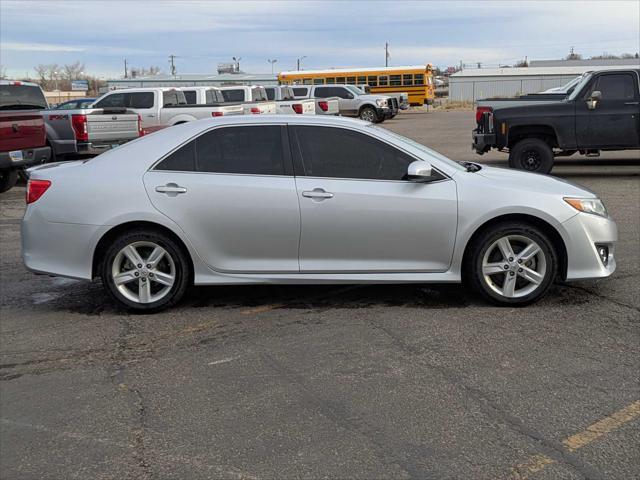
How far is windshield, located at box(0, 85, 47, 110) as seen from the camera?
14.7m

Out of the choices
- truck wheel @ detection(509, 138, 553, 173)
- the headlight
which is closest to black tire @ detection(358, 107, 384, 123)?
truck wheel @ detection(509, 138, 553, 173)

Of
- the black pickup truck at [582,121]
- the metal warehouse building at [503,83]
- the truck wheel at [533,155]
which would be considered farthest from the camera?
the metal warehouse building at [503,83]

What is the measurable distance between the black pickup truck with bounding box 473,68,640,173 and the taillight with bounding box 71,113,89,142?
345 inches

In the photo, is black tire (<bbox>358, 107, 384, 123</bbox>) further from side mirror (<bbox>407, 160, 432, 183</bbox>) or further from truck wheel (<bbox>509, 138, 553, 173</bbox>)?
side mirror (<bbox>407, 160, 432, 183</bbox>)

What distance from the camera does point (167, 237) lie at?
6027 millimetres

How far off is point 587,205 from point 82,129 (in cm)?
1263

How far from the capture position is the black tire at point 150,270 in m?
6.00

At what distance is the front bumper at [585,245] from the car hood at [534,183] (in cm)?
25

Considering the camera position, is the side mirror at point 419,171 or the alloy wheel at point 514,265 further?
the alloy wheel at point 514,265

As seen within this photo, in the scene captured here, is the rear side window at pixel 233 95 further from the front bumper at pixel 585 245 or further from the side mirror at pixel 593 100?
the front bumper at pixel 585 245

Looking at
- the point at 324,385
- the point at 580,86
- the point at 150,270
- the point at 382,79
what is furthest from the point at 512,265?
the point at 382,79

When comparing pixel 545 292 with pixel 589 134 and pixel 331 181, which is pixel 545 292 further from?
pixel 589 134

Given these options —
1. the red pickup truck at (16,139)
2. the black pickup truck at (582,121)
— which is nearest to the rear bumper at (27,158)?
the red pickup truck at (16,139)

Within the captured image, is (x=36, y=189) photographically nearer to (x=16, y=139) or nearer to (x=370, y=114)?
(x=16, y=139)
